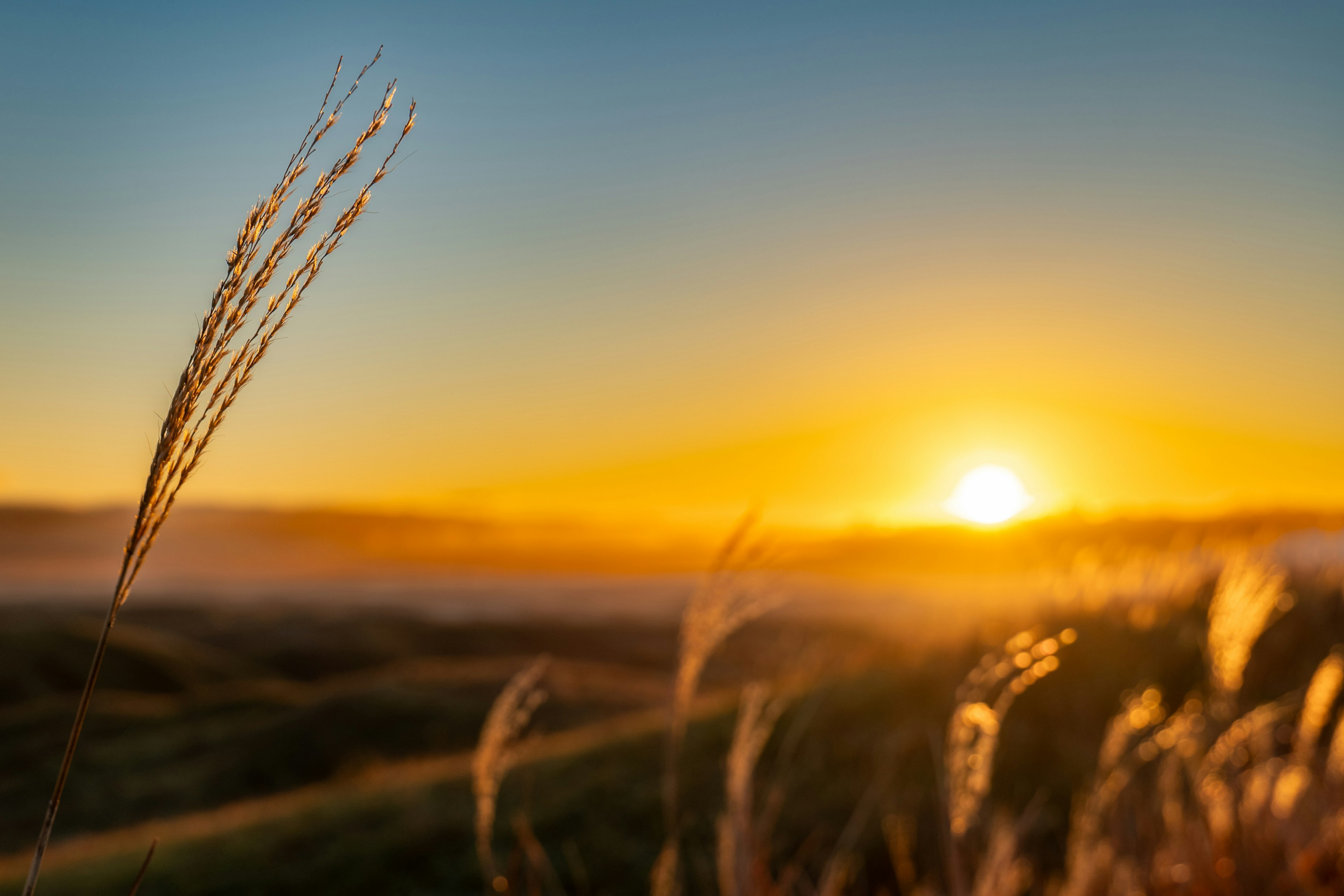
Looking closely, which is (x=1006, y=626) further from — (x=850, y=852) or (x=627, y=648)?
(x=627, y=648)

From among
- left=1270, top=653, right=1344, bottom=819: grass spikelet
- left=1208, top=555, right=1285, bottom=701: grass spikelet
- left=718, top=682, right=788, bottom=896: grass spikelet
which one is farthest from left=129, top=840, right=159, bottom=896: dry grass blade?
left=1270, top=653, right=1344, bottom=819: grass spikelet

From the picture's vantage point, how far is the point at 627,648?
54062 millimetres

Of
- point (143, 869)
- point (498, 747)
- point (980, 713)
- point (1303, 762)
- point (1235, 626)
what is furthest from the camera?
point (1303, 762)

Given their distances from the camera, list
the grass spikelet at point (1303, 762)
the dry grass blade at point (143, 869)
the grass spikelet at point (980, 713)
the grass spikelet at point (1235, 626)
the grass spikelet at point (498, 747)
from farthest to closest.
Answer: the grass spikelet at point (1303, 762), the grass spikelet at point (1235, 626), the grass spikelet at point (498, 747), the grass spikelet at point (980, 713), the dry grass blade at point (143, 869)

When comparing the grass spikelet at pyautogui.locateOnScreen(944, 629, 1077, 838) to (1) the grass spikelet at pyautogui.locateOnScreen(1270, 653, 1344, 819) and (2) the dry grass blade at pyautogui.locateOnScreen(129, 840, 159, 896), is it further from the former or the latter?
(1) the grass spikelet at pyautogui.locateOnScreen(1270, 653, 1344, 819)

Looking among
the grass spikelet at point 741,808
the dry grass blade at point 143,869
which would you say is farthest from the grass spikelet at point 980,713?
the dry grass blade at point 143,869

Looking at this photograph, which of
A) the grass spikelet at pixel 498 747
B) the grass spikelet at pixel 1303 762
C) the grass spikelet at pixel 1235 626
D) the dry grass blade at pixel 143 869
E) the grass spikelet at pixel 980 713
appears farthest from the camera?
the grass spikelet at pixel 1303 762

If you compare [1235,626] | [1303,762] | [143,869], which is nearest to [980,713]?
[143,869]

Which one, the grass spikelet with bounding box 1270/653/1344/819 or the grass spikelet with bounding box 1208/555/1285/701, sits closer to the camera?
the grass spikelet with bounding box 1208/555/1285/701

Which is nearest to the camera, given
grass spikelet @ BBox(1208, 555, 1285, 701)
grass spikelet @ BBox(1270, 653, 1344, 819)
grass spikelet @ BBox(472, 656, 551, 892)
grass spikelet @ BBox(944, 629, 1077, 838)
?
grass spikelet @ BBox(944, 629, 1077, 838)

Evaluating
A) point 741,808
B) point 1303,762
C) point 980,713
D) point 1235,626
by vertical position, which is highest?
point 1235,626

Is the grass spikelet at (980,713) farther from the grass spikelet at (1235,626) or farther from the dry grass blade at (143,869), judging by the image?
the grass spikelet at (1235,626)

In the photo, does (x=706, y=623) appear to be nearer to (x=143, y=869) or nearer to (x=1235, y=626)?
(x=143, y=869)

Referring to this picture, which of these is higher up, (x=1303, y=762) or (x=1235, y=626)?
(x=1235, y=626)
